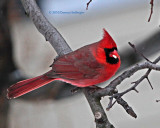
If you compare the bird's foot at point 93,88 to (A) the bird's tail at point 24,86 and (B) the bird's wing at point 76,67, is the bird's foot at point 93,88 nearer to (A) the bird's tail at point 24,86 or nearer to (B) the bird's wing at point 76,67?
(B) the bird's wing at point 76,67

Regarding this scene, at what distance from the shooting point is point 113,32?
1.58 meters

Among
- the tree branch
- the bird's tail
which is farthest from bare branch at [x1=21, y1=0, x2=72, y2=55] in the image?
the bird's tail

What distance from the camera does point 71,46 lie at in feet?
5.24

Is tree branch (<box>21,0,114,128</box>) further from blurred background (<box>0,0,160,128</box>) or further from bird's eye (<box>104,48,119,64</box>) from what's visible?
bird's eye (<box>104,48,119,64</box>)

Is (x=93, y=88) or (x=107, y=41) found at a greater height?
(x=107, y=41)

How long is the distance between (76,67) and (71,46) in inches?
24.1

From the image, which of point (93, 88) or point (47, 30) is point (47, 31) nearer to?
point (47, 30)

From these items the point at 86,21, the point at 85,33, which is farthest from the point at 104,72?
the point at 85,33

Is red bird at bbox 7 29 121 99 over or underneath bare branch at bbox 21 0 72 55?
underneath

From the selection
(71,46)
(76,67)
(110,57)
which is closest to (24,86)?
(76,67)

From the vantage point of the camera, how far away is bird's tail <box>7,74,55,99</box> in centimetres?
94

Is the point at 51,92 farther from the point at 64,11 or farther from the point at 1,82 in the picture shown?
the point at 64,11

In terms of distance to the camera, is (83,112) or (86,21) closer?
(86,21)

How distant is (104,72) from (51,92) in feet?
1.64
